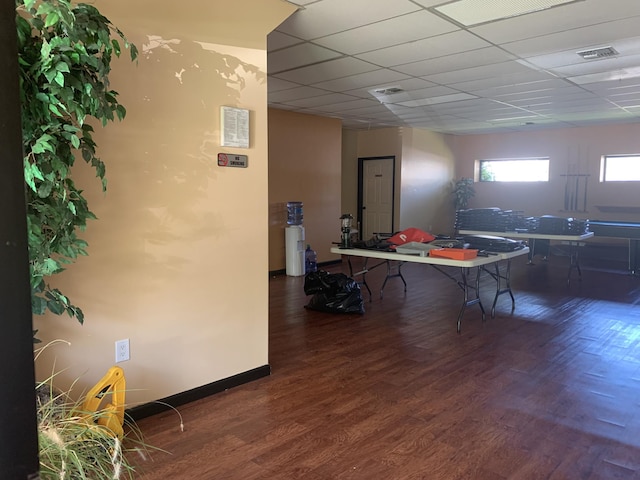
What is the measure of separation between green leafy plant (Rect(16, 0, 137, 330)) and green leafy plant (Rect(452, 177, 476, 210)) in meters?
9.35

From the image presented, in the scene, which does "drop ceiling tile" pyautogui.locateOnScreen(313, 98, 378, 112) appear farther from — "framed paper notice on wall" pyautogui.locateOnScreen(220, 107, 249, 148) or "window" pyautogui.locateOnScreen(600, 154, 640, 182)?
"window" pyautogui.locateOnScreen(600, 154, 640, 182)

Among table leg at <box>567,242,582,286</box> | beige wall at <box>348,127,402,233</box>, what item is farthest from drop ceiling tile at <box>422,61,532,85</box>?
beige wall at <box>348,127,402,233</box>

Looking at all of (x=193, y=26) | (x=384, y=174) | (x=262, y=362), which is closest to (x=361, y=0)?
(x=193, y=26)

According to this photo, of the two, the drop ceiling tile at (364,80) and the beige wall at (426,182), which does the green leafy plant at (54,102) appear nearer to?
the drop ceiling tile at (364,80)

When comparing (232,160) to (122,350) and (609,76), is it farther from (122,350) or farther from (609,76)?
(609,76)

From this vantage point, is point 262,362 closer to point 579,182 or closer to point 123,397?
point 123,397

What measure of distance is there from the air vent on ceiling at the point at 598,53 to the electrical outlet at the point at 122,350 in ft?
14.6

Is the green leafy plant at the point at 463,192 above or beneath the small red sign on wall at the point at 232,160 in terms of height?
beneath

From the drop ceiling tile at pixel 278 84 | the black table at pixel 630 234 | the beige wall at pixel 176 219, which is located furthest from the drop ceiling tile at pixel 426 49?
the black table at pixel 630 234

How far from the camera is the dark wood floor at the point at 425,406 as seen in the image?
227 centimetres

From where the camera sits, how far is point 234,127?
2.99m

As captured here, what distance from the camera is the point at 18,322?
904mm

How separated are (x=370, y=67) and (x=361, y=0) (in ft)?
5.36

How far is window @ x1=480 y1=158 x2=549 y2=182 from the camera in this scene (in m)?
9.61
